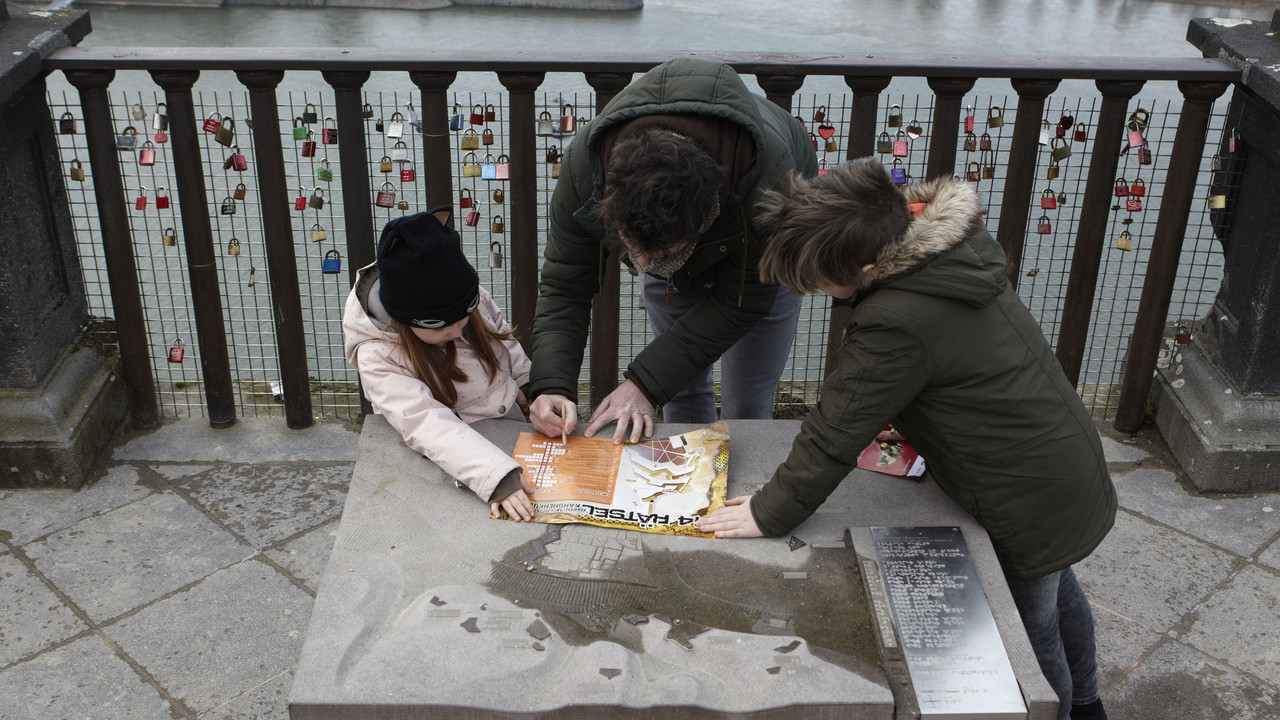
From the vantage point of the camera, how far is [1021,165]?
127 inches

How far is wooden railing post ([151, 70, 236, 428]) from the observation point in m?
3.07

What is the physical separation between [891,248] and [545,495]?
882mm

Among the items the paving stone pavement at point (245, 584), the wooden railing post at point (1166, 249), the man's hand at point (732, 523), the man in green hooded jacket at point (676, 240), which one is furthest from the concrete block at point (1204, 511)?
the man's hand at point (732, 523)

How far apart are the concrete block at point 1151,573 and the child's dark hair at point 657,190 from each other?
1.71m

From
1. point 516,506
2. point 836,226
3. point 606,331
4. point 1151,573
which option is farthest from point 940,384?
point 606,331

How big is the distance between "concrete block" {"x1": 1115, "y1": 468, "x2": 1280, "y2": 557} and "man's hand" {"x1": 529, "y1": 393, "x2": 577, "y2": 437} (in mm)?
1872

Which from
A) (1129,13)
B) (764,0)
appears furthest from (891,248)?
(1129,13)

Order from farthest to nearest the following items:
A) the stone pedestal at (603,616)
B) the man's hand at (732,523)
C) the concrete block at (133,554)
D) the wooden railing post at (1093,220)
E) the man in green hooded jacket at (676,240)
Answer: the wooden railing post at (1093,220), the concrete block at (133,554), the man's hand at (732,523), the man in green hooded jacket at (676,240), the stone pedestal at (603,616)

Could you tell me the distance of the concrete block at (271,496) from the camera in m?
3.00

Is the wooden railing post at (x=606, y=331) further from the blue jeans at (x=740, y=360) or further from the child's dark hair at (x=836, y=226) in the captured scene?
the child's dark hair at (x=836, y=226)

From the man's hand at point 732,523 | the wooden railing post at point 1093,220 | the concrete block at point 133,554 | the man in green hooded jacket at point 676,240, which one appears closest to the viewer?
the man in green hooded jacket at point 676,240

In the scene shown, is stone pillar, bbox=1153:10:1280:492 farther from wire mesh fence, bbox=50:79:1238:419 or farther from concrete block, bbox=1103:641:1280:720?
concrete block, bbox=1103:641:1280:720

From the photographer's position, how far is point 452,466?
2125mm

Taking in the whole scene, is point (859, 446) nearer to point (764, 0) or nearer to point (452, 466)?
point (452, 466)
